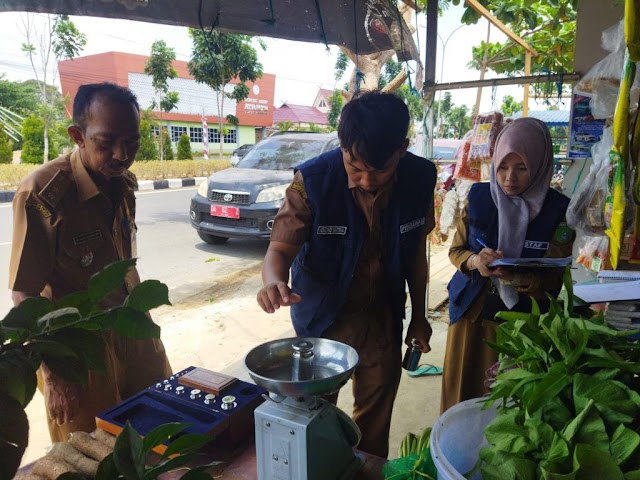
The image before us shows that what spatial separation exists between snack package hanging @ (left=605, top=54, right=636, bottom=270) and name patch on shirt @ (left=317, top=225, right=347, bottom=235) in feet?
3.28

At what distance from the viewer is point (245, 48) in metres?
10.6

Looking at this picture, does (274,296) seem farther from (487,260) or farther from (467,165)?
(467,165)

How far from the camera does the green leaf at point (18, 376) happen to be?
1.42ft

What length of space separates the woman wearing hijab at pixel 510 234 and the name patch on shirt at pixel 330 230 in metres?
0.65

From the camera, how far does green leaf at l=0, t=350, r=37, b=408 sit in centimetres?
43

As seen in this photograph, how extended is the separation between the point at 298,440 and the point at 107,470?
0.57 meters

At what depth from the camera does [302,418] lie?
1.02 m

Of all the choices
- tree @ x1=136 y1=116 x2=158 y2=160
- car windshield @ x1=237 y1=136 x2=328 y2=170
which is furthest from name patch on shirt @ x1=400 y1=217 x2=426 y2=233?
tree @ x1=136 y1=116 x2=158 y2=160

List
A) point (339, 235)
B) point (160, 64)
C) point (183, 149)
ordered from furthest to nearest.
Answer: point (183, 149) < point (160, 64) < point (339, 235)

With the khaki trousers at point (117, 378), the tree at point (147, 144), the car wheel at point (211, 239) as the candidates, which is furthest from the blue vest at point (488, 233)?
the tree at point (147, 144)

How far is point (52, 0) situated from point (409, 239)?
1.70m

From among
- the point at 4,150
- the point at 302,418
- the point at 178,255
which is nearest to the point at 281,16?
the point at 302,418

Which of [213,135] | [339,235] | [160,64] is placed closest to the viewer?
[339,235]

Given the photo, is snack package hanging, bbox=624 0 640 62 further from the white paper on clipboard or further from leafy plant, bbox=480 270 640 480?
leafy plant, bbox=480 270 640 480
